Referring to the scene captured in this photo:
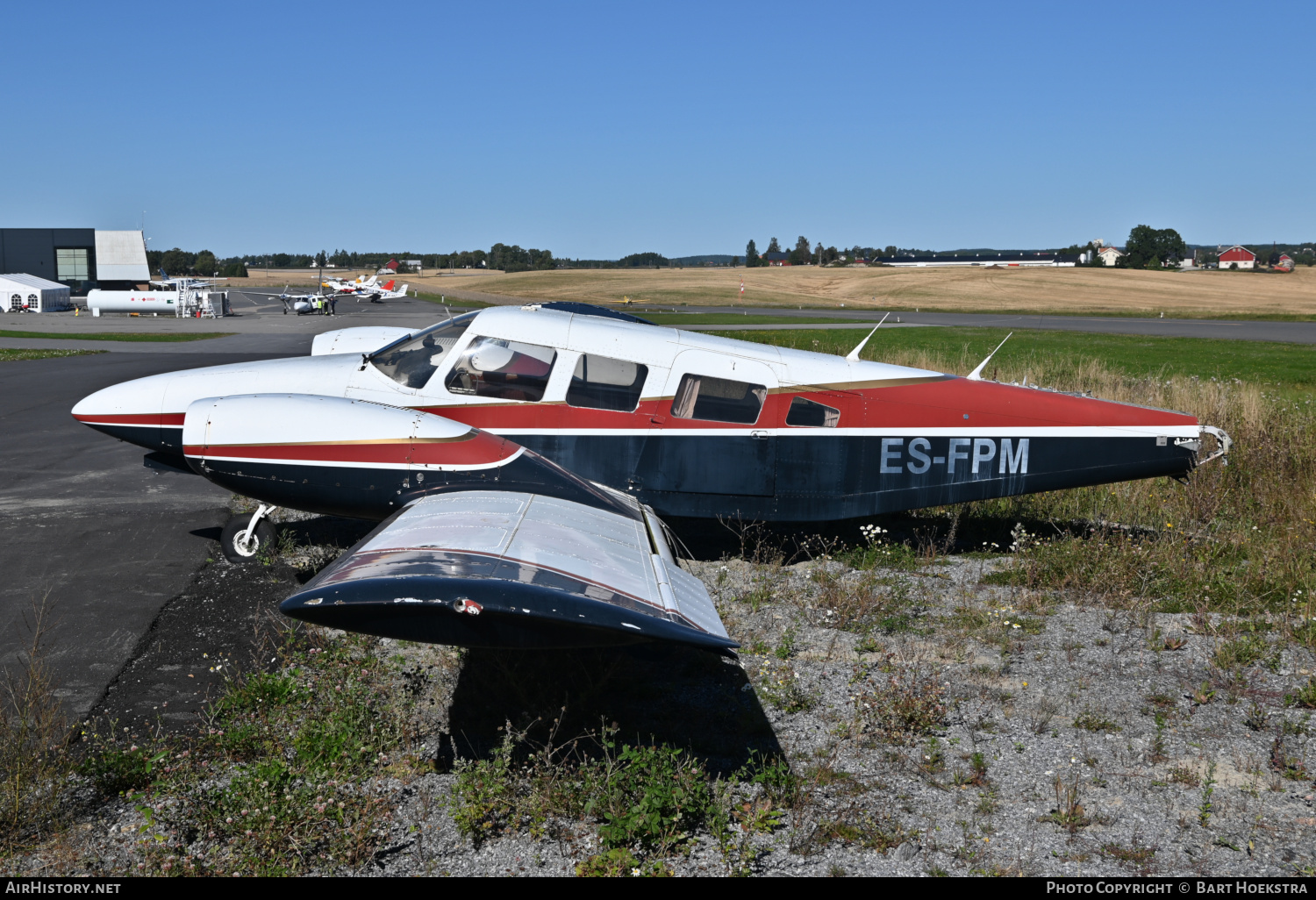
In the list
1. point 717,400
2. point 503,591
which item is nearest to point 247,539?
point 717,400

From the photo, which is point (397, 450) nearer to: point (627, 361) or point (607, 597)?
point (627, 361)

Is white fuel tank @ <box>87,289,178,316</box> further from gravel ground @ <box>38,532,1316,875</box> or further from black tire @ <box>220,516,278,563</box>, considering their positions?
gravel ground @ <box>38,532,1316,875</box>

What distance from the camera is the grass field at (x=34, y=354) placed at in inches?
1154

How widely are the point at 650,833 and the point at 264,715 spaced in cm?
283

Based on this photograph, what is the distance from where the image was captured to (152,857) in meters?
4.31

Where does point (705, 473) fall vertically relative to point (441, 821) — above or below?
above

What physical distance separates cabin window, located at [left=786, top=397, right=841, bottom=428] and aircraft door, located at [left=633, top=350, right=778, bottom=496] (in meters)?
0.28

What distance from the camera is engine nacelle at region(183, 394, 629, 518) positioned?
742 centimetres

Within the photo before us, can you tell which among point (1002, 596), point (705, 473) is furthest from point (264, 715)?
point (1002, 596)

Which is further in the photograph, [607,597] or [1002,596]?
[1002,596]

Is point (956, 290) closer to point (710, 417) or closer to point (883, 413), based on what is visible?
point (883, 413)

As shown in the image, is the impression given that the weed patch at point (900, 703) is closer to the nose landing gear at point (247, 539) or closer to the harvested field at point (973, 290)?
the nose landing gear at point (247, 539)

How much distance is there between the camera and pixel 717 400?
877cm

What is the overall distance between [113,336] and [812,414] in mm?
41967
